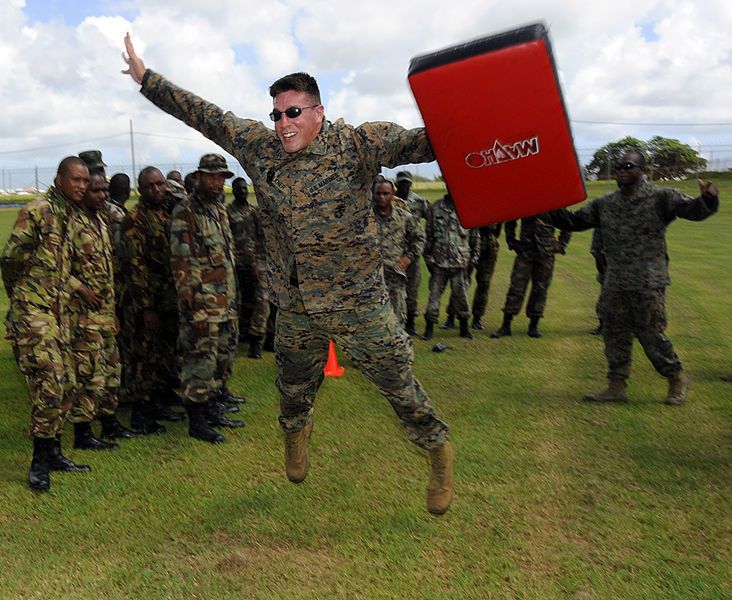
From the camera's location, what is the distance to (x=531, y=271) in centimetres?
902

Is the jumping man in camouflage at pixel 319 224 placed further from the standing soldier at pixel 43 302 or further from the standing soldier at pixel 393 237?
the standing soldier at pixel 393 237

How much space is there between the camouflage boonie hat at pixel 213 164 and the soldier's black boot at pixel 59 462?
2.27 m

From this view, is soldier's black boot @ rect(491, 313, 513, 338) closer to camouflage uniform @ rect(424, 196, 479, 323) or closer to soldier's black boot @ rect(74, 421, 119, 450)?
camouflage uniform @ rect(424, 196, 479, 323)

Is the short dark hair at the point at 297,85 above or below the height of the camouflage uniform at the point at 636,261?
above

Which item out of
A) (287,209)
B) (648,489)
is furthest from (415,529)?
(287,209)

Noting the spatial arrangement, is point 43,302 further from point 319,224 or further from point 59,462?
point 319,224

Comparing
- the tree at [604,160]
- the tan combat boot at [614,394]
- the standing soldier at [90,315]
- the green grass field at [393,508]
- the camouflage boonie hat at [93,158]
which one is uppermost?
the tree at [604,160]

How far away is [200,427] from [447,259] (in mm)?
4589

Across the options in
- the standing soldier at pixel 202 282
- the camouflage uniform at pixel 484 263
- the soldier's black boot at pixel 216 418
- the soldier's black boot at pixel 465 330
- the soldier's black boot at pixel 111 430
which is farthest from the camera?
the camouflage uniform at pixel 484 263

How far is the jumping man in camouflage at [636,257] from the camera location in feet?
18.7

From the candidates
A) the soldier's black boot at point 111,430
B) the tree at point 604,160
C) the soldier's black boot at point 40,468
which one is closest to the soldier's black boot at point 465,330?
the soldier's black boot at point 111,430

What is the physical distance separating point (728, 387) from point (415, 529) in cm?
429

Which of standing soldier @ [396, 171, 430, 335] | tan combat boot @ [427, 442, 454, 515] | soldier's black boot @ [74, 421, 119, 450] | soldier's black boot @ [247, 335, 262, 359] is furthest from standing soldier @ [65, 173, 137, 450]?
standing soldier @ [396, 171, 430, 335]

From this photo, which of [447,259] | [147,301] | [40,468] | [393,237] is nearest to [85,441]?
[40,468]
